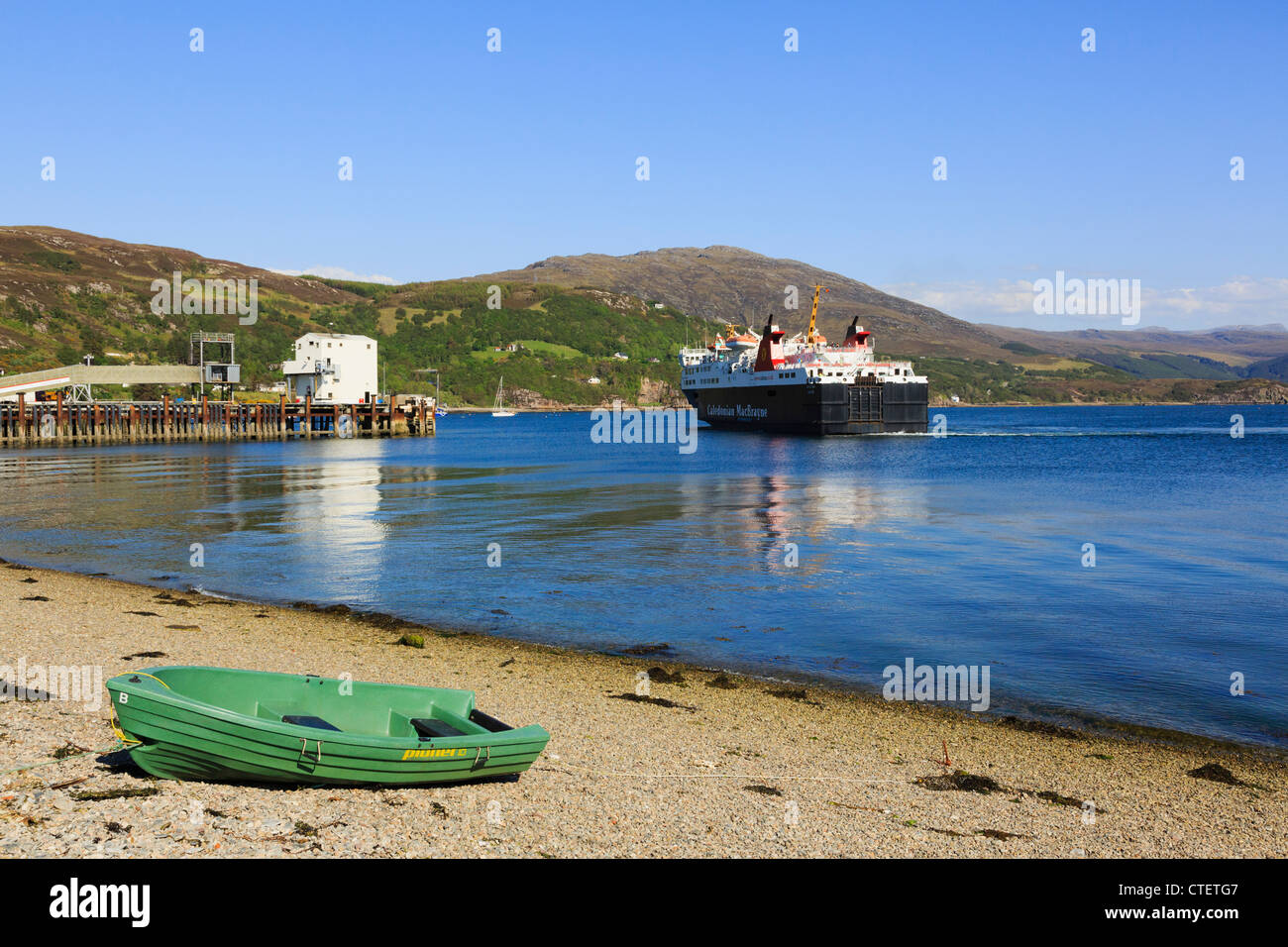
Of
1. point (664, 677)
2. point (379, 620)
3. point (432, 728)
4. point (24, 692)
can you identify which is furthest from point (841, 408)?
point (432, 728)

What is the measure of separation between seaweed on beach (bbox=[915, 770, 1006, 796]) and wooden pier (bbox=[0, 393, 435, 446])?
91.7 m

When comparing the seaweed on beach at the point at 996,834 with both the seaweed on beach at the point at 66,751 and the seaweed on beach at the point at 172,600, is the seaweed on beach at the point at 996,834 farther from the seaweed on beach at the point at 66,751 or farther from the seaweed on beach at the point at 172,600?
the seaweed on beach at the point at 172,600

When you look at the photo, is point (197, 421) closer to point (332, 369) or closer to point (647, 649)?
point (332, 369)

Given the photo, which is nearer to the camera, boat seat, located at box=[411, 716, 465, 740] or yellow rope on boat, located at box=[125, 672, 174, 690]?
yellow rope on boat, located at box=[125, 672, 174, 690]

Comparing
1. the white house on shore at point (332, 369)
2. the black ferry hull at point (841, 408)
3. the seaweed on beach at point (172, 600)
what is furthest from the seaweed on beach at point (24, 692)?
the white house on shore at point (332, 369)

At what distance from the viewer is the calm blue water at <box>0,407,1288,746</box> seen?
15.8 m

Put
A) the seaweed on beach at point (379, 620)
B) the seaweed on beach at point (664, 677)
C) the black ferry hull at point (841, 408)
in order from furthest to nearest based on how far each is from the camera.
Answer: the black ferry hull at point (841, 408) → the seaweed on beach at point (379, 620) → the seaweed on beach at point (664, 677)

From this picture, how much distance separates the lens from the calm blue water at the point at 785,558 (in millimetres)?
15820

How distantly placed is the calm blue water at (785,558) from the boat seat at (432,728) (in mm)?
7005

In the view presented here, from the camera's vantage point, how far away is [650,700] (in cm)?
1280

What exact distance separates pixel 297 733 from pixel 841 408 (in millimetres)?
95089

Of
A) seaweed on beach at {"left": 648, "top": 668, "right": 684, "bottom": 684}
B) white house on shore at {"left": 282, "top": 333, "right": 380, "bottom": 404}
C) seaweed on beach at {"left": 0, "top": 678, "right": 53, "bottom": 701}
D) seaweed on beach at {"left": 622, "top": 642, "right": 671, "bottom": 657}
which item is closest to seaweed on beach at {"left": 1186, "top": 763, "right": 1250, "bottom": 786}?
seaweed on beach at {"left": 648, "top": 668, "right": 684, "bottom": 684}

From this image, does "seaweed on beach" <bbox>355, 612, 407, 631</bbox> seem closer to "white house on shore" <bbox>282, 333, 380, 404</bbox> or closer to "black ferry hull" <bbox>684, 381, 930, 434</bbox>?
"black ferry hull" <bbox>684, 381, 930, 434</bbox>
